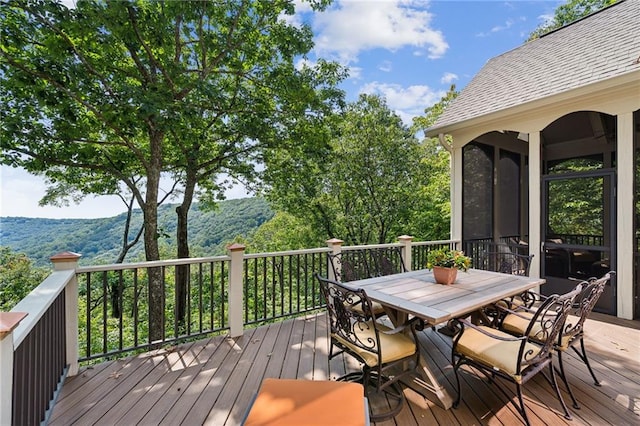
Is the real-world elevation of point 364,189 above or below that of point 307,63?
below

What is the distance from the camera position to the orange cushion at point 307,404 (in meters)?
1.17

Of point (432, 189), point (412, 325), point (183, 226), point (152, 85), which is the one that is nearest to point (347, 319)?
point (412, 325)

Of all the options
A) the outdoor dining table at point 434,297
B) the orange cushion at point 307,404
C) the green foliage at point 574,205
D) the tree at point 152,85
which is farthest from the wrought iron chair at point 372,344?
the green foliage at point 574,205

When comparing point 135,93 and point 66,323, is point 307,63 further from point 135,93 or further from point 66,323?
point 66,323

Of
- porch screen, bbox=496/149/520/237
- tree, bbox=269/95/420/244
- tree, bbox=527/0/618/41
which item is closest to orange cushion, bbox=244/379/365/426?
porch screen, bbox=496/149/520/237

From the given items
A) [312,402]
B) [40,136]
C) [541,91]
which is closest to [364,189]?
[541,91]

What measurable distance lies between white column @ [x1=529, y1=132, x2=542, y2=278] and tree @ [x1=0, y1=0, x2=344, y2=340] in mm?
3718

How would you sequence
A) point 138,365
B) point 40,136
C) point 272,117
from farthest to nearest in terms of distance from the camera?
1. point 272,117
2. point 40,136
3. point 138,365

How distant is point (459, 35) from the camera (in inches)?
248

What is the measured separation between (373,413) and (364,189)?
28.4ft

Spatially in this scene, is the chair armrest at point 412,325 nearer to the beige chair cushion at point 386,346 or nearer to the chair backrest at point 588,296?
the beige chair cushion at point 386,346

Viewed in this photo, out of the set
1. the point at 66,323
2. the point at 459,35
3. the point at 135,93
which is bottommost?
the point at 66,323

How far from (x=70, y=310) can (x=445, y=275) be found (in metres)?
3.39

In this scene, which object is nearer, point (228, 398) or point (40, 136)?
point (228, 398)
